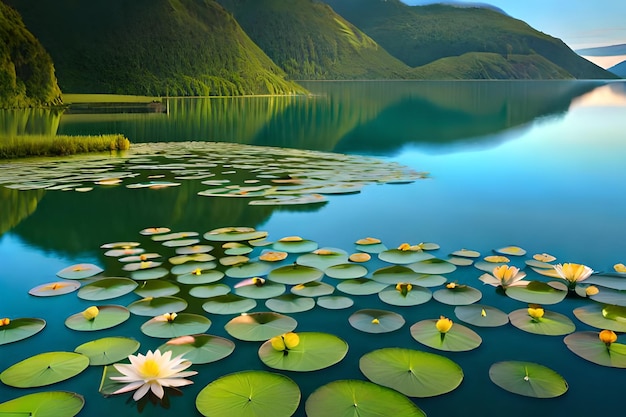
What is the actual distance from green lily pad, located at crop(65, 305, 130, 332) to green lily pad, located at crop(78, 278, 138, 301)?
0.46 meters

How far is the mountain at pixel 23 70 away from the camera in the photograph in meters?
51.7

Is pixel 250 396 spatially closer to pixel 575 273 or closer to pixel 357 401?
pixel 357 401

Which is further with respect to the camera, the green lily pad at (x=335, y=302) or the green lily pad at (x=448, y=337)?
the green lily pad at (x=335, y=302)

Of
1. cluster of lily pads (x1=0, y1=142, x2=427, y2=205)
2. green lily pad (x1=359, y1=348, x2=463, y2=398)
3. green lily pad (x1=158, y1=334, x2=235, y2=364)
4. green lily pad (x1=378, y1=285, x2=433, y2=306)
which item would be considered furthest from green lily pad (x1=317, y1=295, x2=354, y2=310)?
cluster of lily pads (x1=0, y1=142, x2=427, y2=205)

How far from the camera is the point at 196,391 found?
393 centimetres

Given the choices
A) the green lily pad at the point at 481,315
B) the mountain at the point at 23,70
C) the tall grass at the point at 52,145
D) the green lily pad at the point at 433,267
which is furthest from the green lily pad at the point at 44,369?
the mountain at the point at 23,70

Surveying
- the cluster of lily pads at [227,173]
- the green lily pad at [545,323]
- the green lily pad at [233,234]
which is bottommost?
the green lily pad at [545,323]

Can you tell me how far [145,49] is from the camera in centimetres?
13000

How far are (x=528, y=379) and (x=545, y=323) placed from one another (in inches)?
46.2

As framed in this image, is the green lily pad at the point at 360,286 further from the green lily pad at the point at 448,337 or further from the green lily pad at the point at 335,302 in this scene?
the green lily pad at the point at 448,337

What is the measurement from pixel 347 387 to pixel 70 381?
2134 millimetres

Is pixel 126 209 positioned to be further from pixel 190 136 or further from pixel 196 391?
pixel 190 136

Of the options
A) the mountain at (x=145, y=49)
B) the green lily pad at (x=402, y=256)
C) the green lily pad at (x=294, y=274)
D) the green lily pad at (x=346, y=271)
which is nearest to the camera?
the green lily pad at (x=294, y=274)

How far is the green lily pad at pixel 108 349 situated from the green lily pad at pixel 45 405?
496 mm
